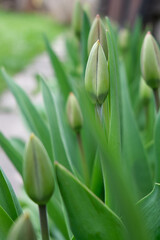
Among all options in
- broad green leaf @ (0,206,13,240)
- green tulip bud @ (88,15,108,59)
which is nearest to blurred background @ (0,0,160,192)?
green tulip bud @ (88,15,108,59)

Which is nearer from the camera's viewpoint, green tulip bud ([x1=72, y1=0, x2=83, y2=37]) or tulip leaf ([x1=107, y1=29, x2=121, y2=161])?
tulip leaf ([x1=107, y1=29, x2=121, y2=161])

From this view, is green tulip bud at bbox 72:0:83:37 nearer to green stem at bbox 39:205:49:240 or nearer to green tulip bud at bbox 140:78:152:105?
green tulip bud at bbox 140:78:152:105

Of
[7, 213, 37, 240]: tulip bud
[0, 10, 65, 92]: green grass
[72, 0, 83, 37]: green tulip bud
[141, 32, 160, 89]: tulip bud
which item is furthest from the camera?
[0, 10, 65, 92]: green grass

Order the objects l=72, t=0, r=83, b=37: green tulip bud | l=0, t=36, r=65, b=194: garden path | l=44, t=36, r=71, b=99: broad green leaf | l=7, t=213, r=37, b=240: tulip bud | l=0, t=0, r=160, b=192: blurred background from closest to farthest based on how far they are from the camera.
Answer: l=7, t=213, r=37, b=240: tulip bud → l=44, t=36, r=71, b=99: broad green leaf → l=72, t=0, r=83, b=37: green tulip bud → l=0, t=36, r=65, b=194: garden path → l=0, t=0, r=160, b=192: blurred background

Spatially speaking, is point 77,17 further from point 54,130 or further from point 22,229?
point 22,229

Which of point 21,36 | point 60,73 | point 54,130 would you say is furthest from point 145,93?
point 21,36

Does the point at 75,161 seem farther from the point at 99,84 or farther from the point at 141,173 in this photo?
the point at 99,84
